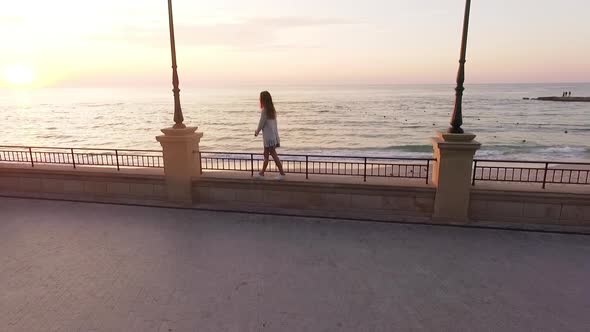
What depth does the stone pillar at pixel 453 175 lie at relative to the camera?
20.5ft

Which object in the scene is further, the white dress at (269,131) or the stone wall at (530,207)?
the white dress at (269,131)

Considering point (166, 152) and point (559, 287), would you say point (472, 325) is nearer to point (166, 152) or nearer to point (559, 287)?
point (559, 287)

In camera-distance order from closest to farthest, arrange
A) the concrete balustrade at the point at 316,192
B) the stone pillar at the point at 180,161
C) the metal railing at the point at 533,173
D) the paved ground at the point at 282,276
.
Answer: the paved ground at the point at 282,276, the concrete balustrade at the point at 316,192, the metal railing at the point at 533,173, the stone pillar at the point at 180,161

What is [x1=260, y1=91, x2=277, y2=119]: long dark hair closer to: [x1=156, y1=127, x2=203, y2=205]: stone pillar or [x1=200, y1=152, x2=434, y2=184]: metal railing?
[x1=200, y1=152, x2=434, y2=184]: metal railing

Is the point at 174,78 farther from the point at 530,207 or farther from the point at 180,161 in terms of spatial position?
the point at 530,207

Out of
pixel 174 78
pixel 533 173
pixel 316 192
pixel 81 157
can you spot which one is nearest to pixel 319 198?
pixel 316 192

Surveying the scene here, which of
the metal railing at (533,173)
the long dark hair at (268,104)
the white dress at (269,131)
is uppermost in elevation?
the long dark hair at (268,104)

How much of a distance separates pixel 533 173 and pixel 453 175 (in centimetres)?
1300

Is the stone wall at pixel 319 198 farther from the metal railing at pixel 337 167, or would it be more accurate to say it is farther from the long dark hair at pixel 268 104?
the long dark hair at pixel 268 104

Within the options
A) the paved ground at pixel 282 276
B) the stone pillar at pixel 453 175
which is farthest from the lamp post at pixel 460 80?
the paved ground at pixel 282 276

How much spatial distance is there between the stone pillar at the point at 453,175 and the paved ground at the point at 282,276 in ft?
1.19

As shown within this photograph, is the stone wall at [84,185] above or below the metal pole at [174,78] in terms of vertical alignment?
below

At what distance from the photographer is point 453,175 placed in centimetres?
639

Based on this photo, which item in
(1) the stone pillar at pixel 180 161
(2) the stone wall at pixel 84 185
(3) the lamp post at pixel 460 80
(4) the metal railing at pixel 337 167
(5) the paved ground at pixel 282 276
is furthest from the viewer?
(2) the stone wall at pixel 84 185
